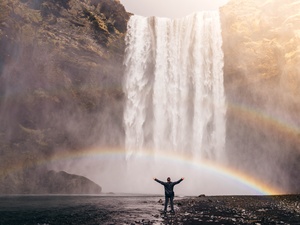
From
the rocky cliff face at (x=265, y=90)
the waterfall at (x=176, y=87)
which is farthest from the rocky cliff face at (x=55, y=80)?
the rocky cliff face at (x=265, y=90)

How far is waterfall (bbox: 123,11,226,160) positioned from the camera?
162 ft

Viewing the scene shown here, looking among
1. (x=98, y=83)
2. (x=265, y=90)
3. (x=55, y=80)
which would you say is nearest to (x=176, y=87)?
(x=98, y=83)

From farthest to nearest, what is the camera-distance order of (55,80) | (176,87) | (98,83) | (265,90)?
(176,87) < (98,83) < (265,90) < (55,80)

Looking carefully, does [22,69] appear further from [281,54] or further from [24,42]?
[281,54]

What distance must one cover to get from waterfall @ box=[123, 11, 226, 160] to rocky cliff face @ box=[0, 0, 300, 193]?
2.05m

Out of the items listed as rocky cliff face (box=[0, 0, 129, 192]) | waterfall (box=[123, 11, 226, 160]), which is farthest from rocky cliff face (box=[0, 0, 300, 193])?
waterfall (box=[123, 11, 226, 160])

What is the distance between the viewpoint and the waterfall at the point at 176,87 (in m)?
49.3

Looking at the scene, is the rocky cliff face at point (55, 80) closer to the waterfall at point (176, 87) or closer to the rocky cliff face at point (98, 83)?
the rocky cliff face at point (98, 83)

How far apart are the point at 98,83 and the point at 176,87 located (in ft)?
44.5

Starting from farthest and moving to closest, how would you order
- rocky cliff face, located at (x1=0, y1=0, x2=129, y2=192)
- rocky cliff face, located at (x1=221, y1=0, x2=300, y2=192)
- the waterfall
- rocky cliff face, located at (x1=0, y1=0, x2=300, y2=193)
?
the waterfall, rocky cliff face, located at (x1=221, y1=0, x2=300, y2=192), rocky cliff face, located at (x1=0, y1=0, x2=300, y2=193), rocky cliff face, located at (x1=0, y1=0, x2=129, y2=192)

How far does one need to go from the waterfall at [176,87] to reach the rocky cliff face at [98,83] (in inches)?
80.6

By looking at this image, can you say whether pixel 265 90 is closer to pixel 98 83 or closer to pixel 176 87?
pixel 176 87

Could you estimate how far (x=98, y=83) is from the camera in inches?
1969

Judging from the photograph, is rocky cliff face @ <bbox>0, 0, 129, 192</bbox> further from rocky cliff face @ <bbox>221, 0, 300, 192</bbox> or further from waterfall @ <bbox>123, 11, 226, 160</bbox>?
rocky cliff face @ <bbox>221, 0, 300, 192</bbox>
